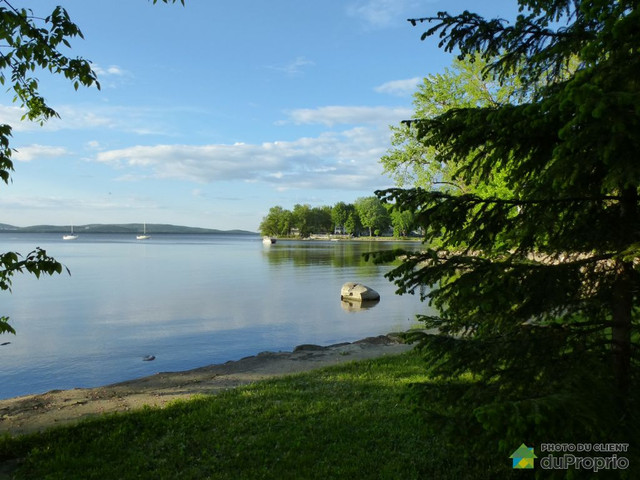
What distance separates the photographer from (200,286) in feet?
119

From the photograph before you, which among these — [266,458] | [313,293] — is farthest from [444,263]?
[313,293]

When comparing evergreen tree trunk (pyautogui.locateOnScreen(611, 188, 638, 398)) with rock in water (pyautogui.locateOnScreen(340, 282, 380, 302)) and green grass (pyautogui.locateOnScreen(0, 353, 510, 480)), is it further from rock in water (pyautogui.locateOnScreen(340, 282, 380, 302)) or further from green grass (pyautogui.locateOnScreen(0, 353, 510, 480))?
rock in water (pyautogui.locateOnScreen(340, 282, 380, 302))

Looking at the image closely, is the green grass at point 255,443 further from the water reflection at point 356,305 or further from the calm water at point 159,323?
the water reflection at point 356,305

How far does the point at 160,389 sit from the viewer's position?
10555mm

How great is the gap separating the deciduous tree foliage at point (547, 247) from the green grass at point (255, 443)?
1216 mm

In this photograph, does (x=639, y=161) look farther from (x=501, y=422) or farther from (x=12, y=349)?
(x=12, y=349)

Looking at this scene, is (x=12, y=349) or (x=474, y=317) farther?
(x=12, y=349)

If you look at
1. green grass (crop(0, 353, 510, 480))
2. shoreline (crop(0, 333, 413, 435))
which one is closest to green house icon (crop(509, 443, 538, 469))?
green grass (crop(0, 353, 510, 480))

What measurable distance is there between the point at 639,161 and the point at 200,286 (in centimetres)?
3594

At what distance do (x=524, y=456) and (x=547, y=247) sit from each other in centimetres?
177

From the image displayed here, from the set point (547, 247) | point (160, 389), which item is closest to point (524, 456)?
point (547, 247)

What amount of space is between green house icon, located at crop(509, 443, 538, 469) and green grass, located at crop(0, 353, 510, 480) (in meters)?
1.18

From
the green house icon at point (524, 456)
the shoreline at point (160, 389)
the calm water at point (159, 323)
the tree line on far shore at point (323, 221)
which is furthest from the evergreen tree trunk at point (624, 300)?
the tree line on far shore at point (323, 221)

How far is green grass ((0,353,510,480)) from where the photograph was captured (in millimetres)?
5129
